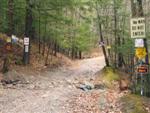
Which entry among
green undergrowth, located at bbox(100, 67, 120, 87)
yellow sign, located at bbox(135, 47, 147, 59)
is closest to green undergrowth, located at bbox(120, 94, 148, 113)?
yellow sign, located at bbox(135, 47, 147, 59)

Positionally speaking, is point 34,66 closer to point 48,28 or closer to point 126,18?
point 48,28

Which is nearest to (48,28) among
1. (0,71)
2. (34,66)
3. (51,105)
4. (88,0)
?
(88,0)

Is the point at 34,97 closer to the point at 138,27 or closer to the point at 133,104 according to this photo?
the point at 133,104

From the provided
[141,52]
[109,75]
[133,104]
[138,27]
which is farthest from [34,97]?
[109,75]

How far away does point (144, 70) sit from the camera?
12.8 metres

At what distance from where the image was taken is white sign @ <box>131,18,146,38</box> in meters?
12.9

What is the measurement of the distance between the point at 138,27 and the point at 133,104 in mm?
2856

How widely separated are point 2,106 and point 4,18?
1361cm

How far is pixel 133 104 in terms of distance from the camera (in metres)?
12.4

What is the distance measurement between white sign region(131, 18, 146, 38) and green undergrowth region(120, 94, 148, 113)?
2384 mm

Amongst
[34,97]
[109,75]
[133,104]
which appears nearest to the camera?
[133,104]

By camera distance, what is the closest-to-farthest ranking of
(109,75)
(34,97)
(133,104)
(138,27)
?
1. (133,104)
2. (138,27)
3. (34,97)
4. (109,75)

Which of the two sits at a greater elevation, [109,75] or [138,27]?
[138,27]

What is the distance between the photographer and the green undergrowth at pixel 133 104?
38.5 feet
